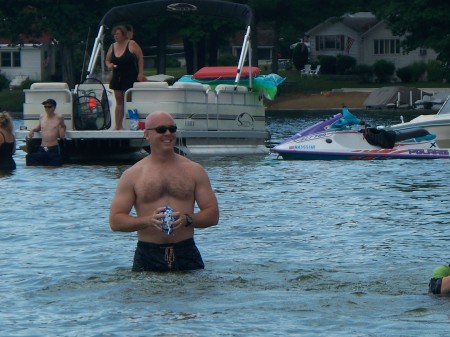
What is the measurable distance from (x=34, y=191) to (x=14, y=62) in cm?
6861

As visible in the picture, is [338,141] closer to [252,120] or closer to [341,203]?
[252,120]

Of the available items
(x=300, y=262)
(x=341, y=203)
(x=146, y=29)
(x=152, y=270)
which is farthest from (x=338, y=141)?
(x=146, y=29)

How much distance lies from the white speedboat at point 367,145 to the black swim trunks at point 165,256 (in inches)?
520

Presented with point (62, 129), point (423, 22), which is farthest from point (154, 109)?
point (423, 22)

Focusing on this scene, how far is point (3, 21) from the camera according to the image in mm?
73625

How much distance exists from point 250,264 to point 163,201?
81.5 inches

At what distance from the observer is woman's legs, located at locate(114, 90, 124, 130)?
2269 cm

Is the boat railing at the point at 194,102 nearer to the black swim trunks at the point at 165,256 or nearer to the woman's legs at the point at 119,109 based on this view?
the woman's legs at the point at 119,109

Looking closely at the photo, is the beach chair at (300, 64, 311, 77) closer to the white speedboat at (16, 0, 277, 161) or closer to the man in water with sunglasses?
the white speedboat at (16, 0, 277, 161)

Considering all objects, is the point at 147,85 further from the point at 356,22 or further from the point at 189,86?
the point at 356,22

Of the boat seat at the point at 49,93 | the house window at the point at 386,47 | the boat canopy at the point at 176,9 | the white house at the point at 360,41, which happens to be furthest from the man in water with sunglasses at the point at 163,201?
the house window at the point at 386,47

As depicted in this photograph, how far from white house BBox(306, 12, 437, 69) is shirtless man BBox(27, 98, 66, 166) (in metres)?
62.9

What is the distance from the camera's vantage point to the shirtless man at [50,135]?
22.4 m

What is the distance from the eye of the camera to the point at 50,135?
22406 mm
